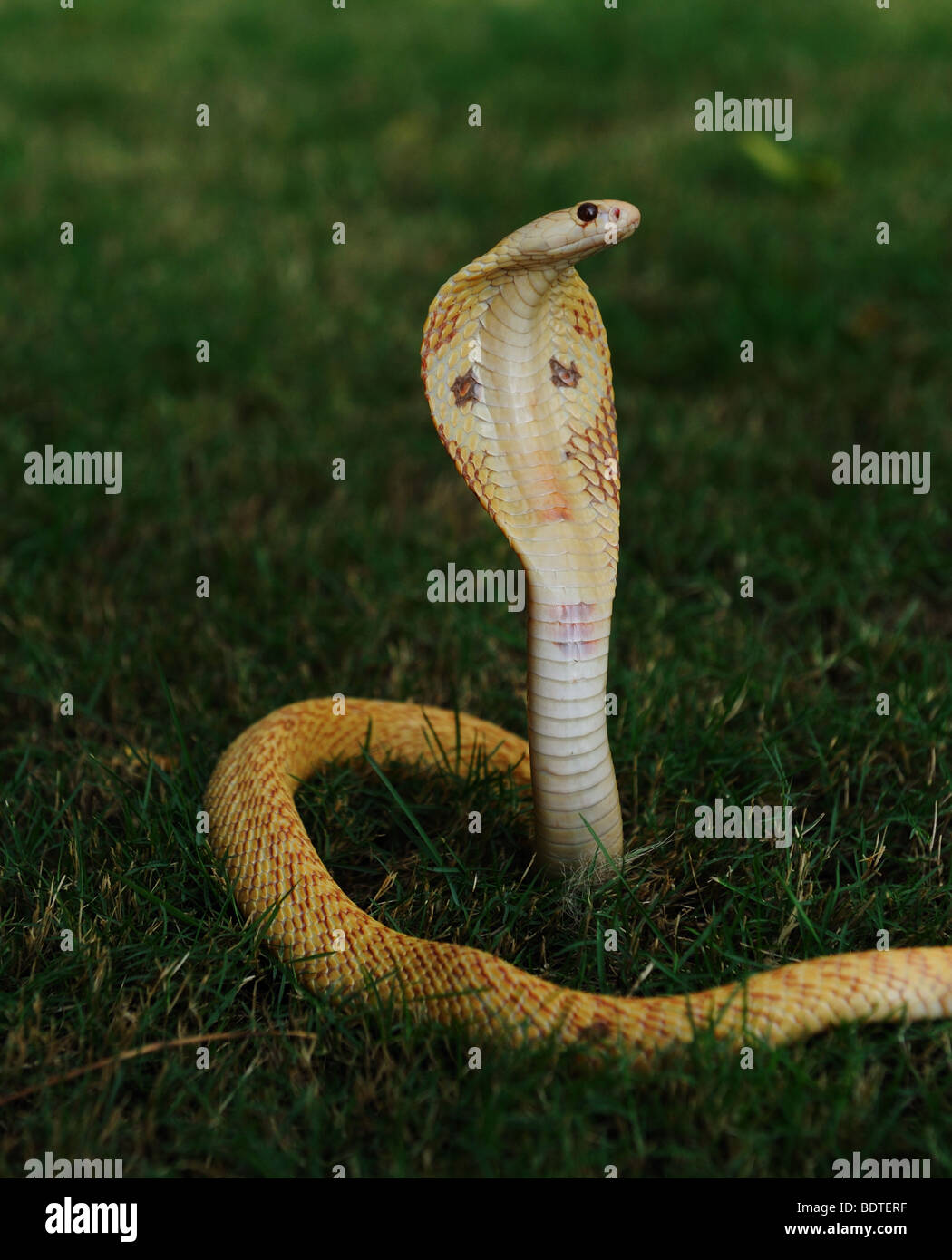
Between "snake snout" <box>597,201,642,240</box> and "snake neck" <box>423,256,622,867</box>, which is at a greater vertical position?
"snake snout" <box>597,201,642,240</box>

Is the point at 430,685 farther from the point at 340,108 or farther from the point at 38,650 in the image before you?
the point at 340,108

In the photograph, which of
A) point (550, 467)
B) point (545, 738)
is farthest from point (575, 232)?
point (545, 738)

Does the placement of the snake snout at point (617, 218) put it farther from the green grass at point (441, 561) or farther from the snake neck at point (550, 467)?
the green grass at point (441, 561)

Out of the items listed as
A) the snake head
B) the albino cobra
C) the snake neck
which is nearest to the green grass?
the albino cobra

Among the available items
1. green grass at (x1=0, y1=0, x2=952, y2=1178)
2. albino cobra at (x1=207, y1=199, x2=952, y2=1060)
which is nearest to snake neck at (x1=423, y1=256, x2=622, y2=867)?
albino cobra at (x1=207, y1=199, x2=952, y2=1060)

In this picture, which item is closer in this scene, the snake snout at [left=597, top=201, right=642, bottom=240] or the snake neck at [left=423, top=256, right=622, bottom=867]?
the snake snout at [left=597, top=201, right=642, bottom=240]

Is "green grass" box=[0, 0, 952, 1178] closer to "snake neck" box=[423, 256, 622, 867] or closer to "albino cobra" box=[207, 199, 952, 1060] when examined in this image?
"albino cobra" box=[207, 199, 952, 1060]

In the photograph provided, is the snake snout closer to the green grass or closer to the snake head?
the snake head
